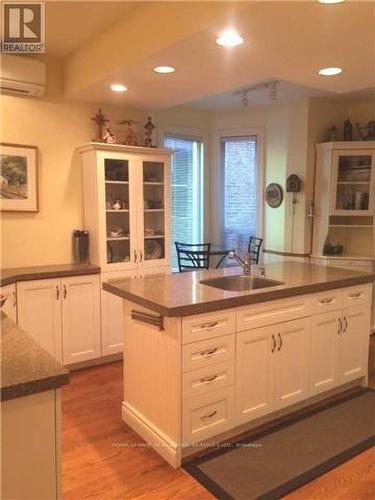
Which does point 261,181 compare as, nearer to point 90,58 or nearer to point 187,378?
point 90,58

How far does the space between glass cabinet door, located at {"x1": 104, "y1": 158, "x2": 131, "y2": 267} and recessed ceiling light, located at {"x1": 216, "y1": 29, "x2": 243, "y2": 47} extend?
5.61 feet

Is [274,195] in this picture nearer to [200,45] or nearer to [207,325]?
[200,45]

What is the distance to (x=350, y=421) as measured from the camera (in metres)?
2.87

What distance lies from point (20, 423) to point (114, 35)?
2.60m

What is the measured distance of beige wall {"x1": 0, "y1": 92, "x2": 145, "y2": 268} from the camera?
362 centimetres

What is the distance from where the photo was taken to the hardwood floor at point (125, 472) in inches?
85.5

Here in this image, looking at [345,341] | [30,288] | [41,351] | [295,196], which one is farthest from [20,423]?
[295,196]

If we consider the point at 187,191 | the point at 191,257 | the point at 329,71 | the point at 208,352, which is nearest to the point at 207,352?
the point at 208,352

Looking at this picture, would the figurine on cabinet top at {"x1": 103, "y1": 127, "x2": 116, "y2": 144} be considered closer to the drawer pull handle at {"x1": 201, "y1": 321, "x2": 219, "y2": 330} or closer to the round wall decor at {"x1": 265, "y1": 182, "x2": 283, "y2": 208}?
the round wall decor at {"x1": 265, "y1": 182, "x2": 283, "y2": 208}

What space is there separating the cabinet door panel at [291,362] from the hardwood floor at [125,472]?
1.78 feet

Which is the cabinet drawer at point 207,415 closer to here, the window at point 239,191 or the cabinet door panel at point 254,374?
the cabinet door panel at point 254,374

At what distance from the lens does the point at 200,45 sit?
245 centimetres

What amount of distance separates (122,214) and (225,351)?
77.5 inches

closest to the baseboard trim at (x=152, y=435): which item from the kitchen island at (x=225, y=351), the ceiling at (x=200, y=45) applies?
the kitchen island at (x=225, y=351)
